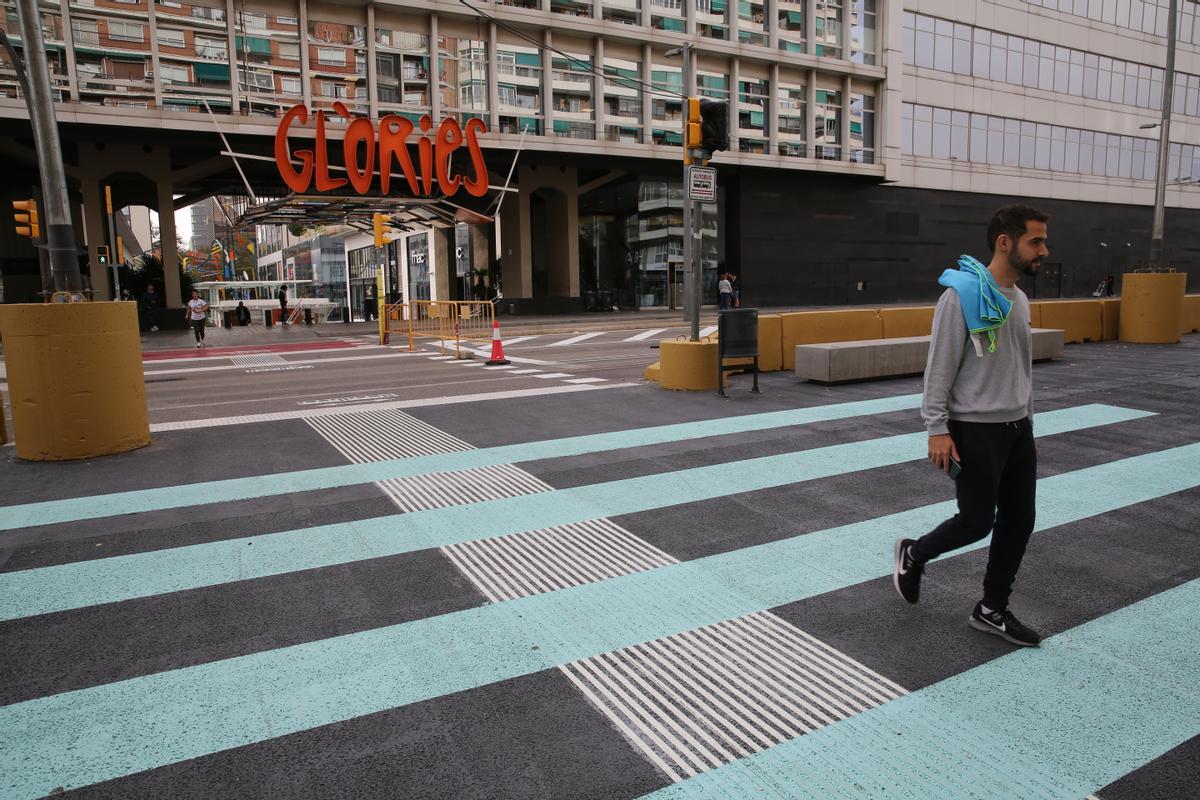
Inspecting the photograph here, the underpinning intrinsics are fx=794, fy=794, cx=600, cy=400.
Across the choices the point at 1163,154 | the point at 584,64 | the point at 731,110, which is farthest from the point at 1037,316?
the point at 731,110

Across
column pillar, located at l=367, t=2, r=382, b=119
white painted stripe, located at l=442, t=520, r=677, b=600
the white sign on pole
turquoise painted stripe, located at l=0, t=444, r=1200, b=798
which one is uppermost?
column pillar, located at l=367, t=2, r=382, b=119

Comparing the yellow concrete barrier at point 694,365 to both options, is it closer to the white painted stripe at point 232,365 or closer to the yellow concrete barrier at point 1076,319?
the yellow concrete barrier at point 1076,319

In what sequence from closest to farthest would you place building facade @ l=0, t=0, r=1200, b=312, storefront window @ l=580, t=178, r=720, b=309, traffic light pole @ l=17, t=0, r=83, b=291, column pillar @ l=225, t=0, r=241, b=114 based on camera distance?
traffic light pole @ l=17, t=0, r=83, b=291 < column pillar @ l=225, t=0, r=241, b=114 < building facade @ l=0, t=0, r=1200, b=312 < storefront window @ l=580, t=178, r=720, b=309

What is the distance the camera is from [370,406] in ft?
35.4

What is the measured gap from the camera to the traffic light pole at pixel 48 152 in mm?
7883

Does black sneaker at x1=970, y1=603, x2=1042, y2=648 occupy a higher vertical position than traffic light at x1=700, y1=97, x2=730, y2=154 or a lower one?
lower

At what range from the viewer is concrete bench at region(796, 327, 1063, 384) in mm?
11375

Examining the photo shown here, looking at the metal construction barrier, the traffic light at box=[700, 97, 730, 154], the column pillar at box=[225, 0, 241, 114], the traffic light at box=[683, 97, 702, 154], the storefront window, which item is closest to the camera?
the traffic light at box=[683, 97, 702, 154]

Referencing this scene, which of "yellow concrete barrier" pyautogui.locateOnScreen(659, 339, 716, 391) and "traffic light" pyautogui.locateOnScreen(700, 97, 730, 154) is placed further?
"yellow concrete barrier" pyautogui.locateOnScreen(659, 339, 716, 391)

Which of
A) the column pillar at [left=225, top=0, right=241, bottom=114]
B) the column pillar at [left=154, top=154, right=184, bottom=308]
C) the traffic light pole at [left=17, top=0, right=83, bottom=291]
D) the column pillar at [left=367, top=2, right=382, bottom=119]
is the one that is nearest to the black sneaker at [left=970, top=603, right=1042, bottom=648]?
the traffic light pole at [left=17, top=0, right=83, bottom=291]

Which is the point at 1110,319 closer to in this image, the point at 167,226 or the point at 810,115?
the point at 810,115

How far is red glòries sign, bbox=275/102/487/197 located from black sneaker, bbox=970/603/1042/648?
24652 mm

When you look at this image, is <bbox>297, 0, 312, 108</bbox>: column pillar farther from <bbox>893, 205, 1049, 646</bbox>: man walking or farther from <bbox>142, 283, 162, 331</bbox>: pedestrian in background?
<bbox>893, 205, 1049, 646</bbox>: man walking

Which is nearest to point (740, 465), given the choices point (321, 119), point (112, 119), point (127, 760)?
point (127, 760)
